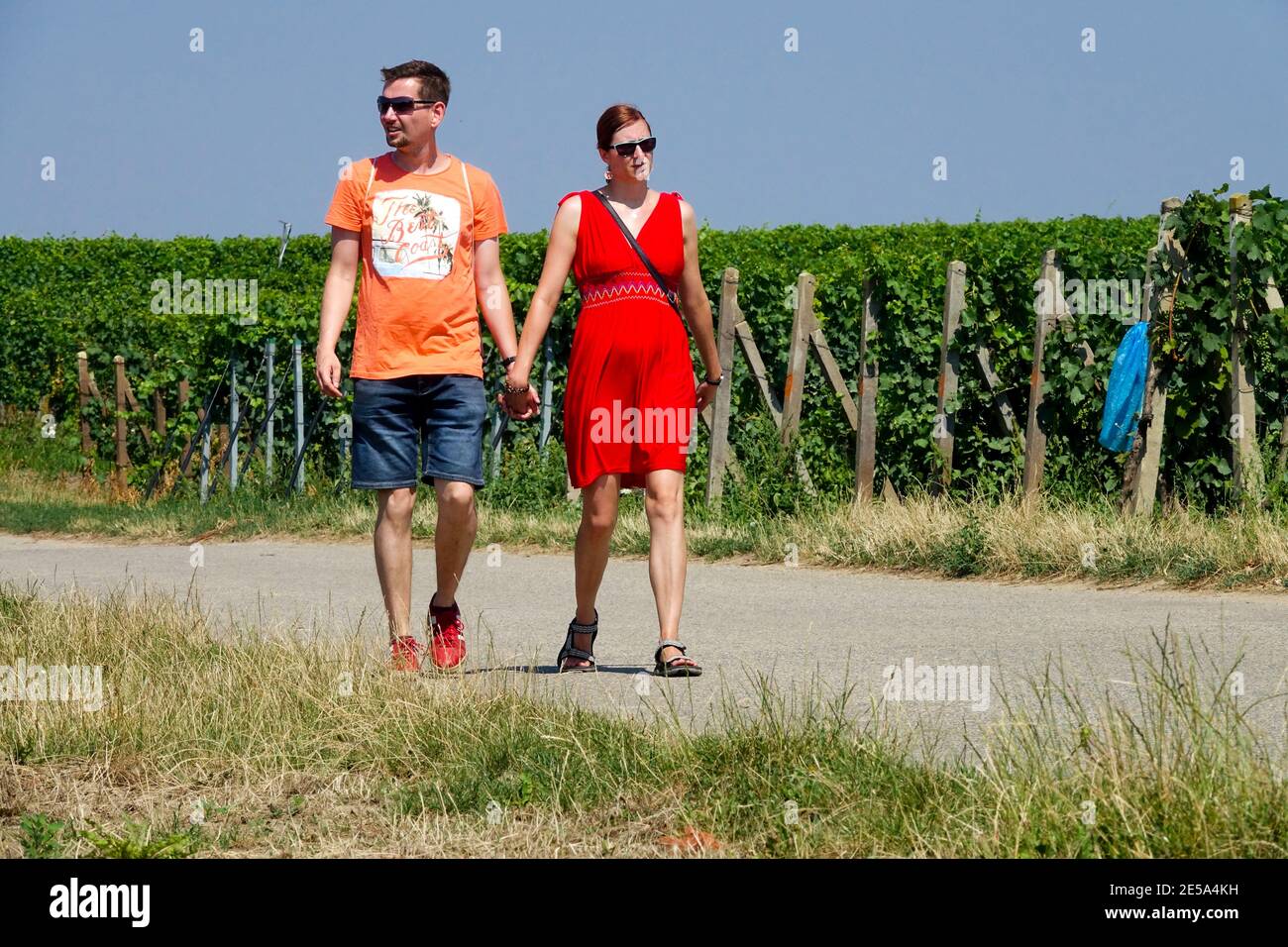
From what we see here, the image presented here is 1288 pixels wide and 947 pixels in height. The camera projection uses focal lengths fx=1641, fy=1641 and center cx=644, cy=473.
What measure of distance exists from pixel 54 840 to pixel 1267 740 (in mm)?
3447

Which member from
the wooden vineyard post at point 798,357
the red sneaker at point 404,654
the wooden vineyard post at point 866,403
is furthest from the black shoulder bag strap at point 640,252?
the wooden vineyard post at point 798,357

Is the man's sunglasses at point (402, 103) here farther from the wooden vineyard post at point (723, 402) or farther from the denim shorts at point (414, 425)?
the wooden vineyard post at point (723, 402)

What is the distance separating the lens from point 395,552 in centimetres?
656

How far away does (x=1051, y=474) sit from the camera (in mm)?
11344

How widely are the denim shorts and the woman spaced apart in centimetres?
19

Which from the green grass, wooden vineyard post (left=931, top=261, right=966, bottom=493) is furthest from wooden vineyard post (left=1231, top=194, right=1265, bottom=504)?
the green grass

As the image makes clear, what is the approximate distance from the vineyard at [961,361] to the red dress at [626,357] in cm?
504

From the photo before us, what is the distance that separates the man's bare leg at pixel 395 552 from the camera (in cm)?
654

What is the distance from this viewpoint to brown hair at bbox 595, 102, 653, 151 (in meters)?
6.41

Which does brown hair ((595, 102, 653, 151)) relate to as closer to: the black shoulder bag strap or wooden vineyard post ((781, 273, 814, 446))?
the black shoulder bag strap

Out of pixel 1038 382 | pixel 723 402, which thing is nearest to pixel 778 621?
pixel 1038 382

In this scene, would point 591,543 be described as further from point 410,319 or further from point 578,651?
point 410,319

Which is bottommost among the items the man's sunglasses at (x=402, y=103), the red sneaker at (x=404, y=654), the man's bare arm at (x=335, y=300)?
the red sneaker at (x=404, y=654)

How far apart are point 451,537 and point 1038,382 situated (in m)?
5.85
